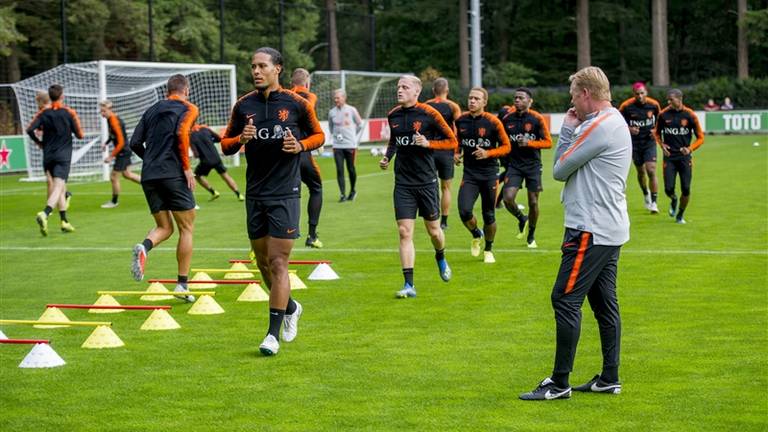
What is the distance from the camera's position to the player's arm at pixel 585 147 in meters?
7.22

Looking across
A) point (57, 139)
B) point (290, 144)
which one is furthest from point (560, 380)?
point (57, 139)

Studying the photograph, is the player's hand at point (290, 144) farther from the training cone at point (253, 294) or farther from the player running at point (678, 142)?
the player running at point (678, 142)

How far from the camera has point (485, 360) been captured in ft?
28.6

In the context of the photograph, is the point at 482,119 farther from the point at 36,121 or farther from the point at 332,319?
the point at 36,121

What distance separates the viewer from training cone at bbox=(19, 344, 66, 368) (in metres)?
8.66

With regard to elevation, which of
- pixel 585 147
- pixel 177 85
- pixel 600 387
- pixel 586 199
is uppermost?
pixel 177 85

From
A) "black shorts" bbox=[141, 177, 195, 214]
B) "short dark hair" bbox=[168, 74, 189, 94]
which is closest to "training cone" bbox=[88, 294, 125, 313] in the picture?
"black shorts" bbox=[141, 177, 195, 214]

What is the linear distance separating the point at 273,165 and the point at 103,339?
76.2 inches

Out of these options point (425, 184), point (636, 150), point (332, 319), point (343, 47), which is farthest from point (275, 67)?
point (343, 47)

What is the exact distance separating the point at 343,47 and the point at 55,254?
42.0 metres

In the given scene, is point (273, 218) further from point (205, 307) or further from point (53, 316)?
point (53, 316)

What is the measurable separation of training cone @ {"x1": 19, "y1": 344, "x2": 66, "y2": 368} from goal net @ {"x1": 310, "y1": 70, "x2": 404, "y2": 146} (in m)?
32.2

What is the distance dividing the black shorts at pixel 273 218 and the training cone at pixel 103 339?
1.39 m

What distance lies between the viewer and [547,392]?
743 cm
